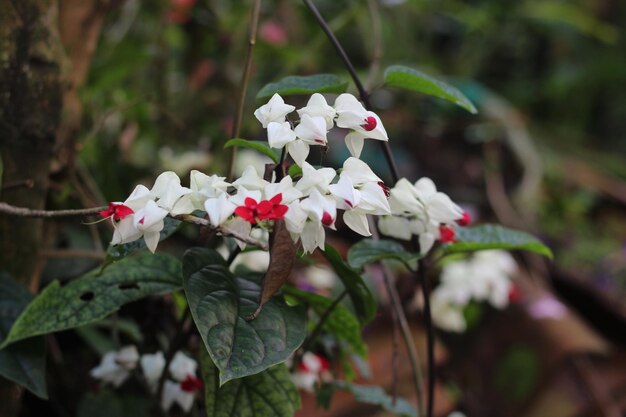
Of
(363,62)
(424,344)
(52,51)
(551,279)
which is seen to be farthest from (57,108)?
(363,62)

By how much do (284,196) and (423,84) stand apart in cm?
21

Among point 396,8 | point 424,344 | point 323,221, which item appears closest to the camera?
point 323,221

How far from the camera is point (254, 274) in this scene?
64cm

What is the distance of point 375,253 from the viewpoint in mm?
629

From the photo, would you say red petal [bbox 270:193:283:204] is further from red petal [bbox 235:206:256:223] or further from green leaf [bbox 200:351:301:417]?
green leaf [bbox 200:351:301:417]

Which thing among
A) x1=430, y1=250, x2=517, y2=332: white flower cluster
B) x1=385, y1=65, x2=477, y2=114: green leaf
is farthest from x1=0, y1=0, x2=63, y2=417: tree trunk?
x1=430, y1=250, x2=517, y2=332: white flower cluster

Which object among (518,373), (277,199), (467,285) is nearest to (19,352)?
(277,199)

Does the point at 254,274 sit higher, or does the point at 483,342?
the point at 254,274

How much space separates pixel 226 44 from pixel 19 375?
1126 mm

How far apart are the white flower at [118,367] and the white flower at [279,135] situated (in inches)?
13.8

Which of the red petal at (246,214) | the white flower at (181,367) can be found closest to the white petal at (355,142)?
the red petal at (246,214)

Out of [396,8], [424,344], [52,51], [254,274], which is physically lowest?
[424,344]

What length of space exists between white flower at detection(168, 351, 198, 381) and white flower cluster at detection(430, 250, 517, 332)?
610 millimetres

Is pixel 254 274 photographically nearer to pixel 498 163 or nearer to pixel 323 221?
pixel 323 221
